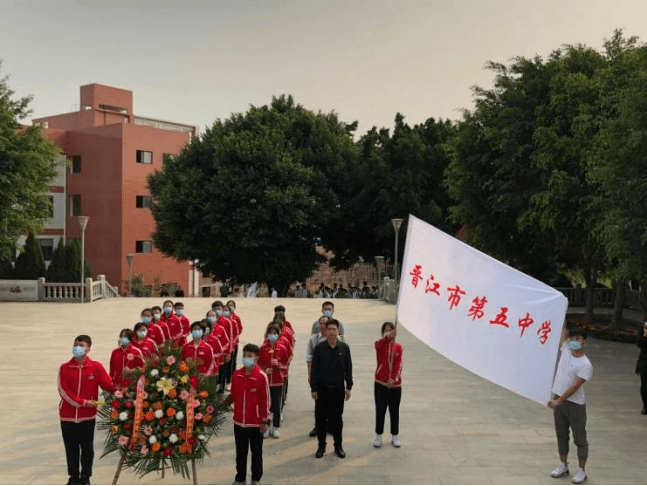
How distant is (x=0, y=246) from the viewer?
3175 centimetres

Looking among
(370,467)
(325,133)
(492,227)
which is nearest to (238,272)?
(325,133)

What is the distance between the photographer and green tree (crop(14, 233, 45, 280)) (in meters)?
43.9

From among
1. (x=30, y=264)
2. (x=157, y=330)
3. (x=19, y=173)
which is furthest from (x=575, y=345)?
(x=30, y=264)

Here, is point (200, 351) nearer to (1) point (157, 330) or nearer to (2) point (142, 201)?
(1) point (157, 330)

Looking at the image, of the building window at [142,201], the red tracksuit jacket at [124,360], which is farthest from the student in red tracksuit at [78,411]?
the building window at [142,201]

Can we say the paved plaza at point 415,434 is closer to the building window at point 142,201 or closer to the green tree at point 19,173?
the green tree at point 19,173

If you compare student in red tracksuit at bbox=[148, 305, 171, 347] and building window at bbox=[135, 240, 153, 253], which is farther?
building window at bbox=[135, 240, 153, 253]

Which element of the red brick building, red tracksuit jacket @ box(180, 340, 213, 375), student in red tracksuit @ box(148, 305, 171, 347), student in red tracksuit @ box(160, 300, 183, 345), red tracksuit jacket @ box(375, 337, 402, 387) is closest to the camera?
red tracksuit jacket @ box(375, 337, 402, 387)

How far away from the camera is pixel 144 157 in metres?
56.6

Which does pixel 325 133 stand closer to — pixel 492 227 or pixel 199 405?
pixel 492 227

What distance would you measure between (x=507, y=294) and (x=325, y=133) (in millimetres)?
38116

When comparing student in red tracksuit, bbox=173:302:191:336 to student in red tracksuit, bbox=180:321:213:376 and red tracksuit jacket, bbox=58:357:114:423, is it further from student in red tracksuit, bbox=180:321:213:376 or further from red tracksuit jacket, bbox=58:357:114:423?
red tracksuit jacket, bbox=58:357:114:423

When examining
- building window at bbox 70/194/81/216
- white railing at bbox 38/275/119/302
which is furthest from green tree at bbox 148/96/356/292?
building window at bbox 70/194/81/216

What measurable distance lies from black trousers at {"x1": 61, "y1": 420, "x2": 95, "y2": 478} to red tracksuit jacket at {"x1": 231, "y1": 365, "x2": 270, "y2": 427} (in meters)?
1.70
